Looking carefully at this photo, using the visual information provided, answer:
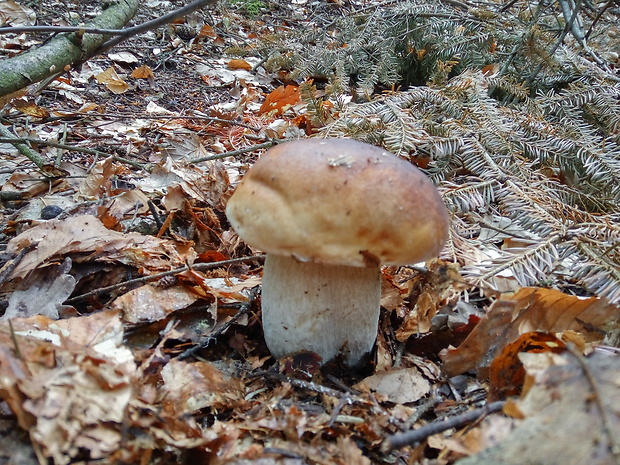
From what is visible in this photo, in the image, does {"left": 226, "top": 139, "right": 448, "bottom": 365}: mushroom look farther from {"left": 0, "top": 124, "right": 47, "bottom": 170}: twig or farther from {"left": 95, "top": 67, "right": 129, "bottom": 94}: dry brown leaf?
{"left": 95, "top": 67, "right": 129, "bottom": 94}: dry brown leaf

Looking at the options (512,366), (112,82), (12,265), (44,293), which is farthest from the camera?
(112,82)

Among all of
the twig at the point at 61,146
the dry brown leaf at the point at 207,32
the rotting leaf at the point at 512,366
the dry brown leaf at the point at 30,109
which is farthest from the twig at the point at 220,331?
the dry brown leaf at the point at 207,32

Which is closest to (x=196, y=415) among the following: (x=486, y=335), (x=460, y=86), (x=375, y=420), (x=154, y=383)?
(x=154, y=383)

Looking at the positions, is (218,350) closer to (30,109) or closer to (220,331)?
(220,331)

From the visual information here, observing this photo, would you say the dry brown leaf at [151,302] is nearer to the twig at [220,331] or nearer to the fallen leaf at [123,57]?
the twig at [220,331]

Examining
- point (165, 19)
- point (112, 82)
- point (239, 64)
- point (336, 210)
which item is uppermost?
point (165, 19)

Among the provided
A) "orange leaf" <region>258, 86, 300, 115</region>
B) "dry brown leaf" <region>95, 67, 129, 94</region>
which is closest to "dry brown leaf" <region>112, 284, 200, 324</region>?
"orange leaf" <region>258, 86, 300, 115</region>

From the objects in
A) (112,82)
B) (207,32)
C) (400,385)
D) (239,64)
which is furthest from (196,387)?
(207,32)

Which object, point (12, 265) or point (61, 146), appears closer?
point (12, 265)

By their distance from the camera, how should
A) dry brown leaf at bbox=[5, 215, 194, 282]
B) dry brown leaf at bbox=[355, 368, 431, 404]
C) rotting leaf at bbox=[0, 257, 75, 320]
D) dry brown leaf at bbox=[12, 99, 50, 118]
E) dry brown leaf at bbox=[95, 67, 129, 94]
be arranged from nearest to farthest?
1. dry brown leaf at bbox=[355, 368, 431, 404]
2. rotting leaf at bbox=[0, 257, 75, 320]
3. dry brown leaf at bbox=[5, 215, 194, 282]
4. dry brown leaf at bbox=[12, 99, 50, 118]
5. dry brown leaf at bbox=[95, 67, 129, 94]
